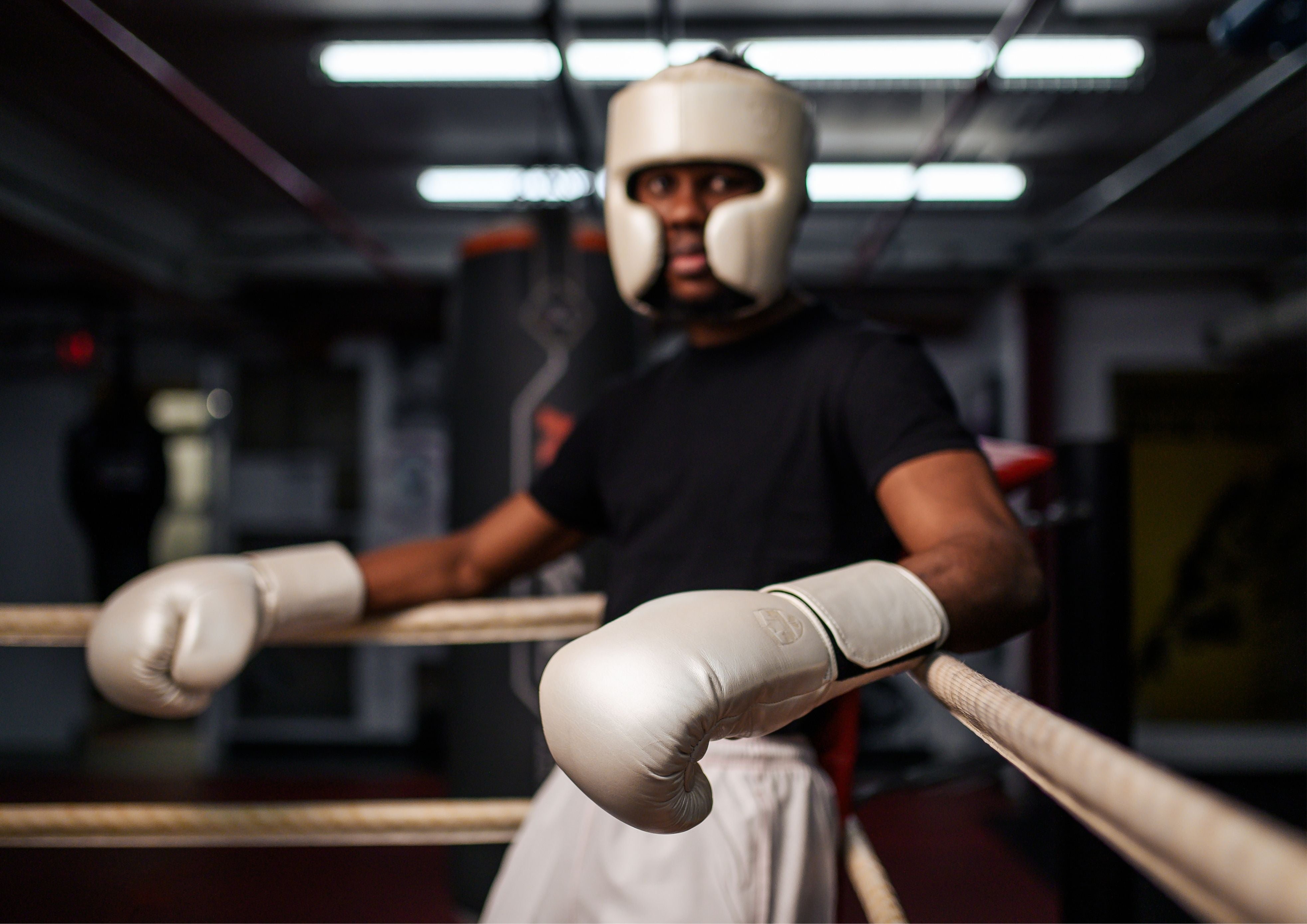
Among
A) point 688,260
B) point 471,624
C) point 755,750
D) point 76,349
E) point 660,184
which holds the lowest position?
point 755,750

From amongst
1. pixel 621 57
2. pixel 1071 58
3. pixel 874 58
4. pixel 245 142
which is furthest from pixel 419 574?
pixel 1071 58

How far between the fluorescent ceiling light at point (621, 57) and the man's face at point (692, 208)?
1.95m

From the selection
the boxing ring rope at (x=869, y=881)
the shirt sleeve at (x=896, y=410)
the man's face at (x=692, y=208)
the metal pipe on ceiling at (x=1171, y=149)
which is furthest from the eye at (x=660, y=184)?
the metal pipe on ceiling at (x=1171, y=149)

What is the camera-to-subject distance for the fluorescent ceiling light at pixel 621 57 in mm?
2957

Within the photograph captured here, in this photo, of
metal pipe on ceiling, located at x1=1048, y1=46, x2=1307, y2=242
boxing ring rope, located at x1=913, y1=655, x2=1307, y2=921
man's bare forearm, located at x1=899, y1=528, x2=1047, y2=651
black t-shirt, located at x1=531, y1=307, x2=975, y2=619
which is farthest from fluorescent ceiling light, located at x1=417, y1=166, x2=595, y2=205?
boxing ring rope, located at x1=913, y1=655, x2=1307, y2=921

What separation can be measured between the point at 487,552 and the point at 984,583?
0.78 m

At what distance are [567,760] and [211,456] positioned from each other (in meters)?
5.28

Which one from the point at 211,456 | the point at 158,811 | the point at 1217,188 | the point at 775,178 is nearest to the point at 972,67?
the point at 1217,188

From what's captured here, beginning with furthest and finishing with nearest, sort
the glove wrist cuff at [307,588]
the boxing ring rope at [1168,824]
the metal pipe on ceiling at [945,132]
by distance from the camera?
the metal pipe on ceiling at [945,132] → the glove wrist cuff at [307,588] → the boxing ring rope at [1168,824]

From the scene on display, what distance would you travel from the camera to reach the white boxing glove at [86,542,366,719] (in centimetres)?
94

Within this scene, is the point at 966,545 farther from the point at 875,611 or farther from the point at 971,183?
the point at 971,183

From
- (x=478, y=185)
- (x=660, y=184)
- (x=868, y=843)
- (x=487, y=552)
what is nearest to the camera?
(x=868, y=843)

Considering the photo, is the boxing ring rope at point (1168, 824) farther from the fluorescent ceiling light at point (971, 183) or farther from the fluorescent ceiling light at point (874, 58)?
the fluorescent ceiling light at point (971, 183)

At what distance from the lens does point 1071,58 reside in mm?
2963
